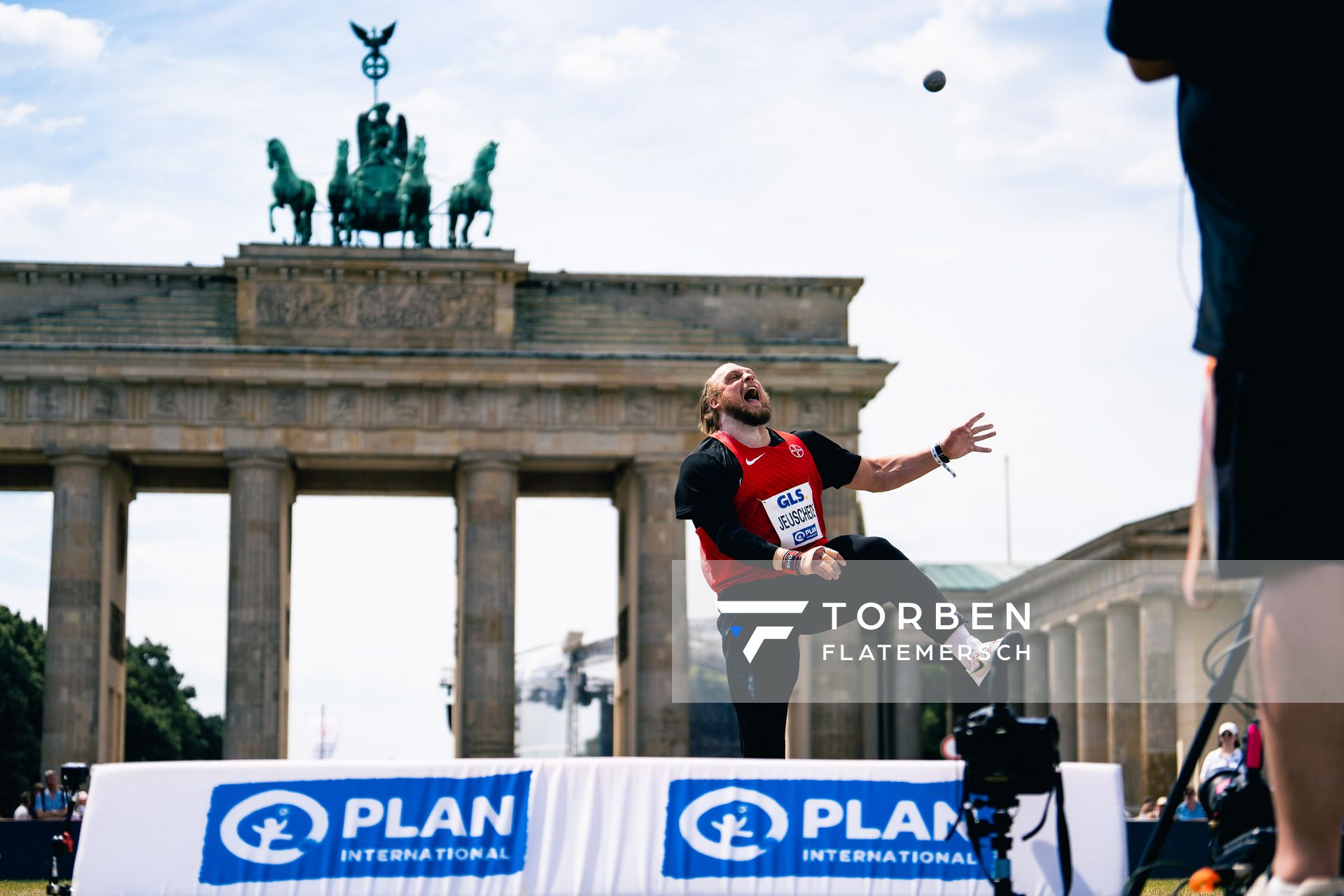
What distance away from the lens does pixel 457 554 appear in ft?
179

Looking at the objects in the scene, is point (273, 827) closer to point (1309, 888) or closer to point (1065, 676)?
point (1309, 888)

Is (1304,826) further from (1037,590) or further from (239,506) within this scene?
(1037,590)

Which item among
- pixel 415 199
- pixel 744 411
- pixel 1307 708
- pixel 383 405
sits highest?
pixel 415 199

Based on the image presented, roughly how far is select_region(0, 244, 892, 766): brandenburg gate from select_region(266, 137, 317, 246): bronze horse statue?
1.35m

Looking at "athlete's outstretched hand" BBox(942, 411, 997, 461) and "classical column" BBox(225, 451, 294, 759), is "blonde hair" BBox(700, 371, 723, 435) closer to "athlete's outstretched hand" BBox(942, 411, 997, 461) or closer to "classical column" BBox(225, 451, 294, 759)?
"athlete's outstretched hand" BBox(942, 411, 997, 461)

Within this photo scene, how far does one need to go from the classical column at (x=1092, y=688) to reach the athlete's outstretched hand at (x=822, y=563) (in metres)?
48.3

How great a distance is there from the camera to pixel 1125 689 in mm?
51031

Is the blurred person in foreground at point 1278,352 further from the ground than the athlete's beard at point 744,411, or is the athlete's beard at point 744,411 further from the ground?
the athlete's beard at point 744,411

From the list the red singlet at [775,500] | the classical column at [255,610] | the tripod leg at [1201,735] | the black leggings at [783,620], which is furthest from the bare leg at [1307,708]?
the classical column at [255,610]

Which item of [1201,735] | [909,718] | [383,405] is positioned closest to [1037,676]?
[909,718]

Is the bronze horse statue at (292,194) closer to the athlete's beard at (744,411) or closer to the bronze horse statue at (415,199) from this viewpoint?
the bronze horse statue at (415,199)

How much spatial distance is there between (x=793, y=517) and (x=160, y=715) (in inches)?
3619

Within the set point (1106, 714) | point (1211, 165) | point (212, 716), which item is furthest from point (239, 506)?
point (212, 716)

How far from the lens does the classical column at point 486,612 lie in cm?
4994
